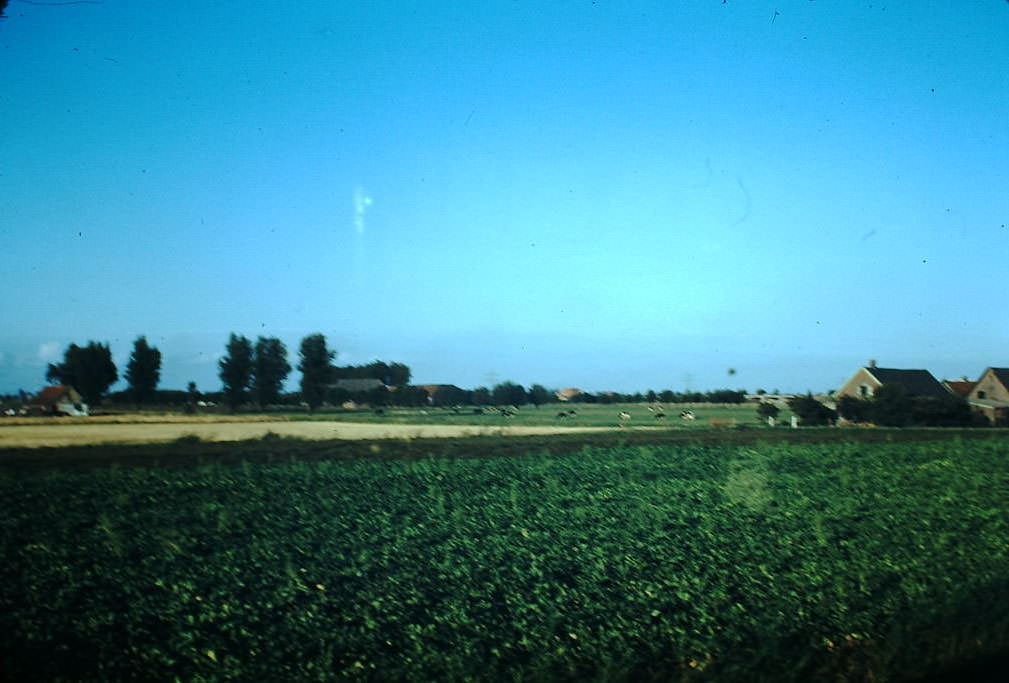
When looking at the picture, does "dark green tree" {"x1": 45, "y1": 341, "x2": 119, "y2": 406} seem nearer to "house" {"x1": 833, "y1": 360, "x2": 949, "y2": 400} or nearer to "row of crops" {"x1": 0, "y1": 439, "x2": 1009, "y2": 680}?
"row of crops" {"x1": 0, "y1": 439, "x2": 1009, "y2": 680}

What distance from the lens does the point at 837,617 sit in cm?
1141

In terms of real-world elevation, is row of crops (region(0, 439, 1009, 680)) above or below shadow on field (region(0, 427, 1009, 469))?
below

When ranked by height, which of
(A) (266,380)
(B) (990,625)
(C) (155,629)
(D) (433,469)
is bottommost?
(B) (990,625)

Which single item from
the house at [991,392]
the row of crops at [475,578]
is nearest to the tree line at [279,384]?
the row of crops at [475,578]

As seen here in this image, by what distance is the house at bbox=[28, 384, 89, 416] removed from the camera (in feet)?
89.3

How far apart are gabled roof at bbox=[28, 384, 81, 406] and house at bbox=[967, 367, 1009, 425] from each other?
61.6 meters

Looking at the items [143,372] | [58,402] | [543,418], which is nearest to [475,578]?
[58,402]

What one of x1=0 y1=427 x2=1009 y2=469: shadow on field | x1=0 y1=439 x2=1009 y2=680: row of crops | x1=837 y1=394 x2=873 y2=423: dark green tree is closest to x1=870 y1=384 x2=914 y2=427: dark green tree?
x1=837 y1=394 x2=873 y2=423: dark green tree

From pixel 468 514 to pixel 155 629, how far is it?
604cm

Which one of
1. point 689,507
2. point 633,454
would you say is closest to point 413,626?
point 689,507

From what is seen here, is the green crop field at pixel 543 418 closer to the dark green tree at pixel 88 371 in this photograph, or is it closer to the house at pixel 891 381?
the house at pixel 891 381

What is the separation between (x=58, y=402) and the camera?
2809 cm

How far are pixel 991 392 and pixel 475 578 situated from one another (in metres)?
69.7

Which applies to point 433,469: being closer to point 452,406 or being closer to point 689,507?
point 689,507
